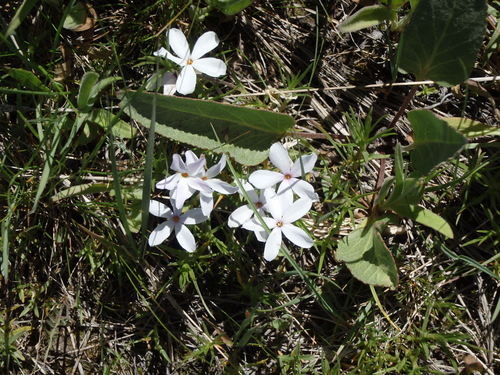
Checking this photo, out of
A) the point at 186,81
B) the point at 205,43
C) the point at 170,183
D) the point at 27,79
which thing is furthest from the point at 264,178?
the point at 27,79

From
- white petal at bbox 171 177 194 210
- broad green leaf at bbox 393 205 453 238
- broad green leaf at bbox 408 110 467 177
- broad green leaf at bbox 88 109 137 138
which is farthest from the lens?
broad green leaf at bbox 88 109 137 138

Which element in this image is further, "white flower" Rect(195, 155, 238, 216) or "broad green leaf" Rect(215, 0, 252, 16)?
"broad green leaf" Rect(215, 0, 252, 16)

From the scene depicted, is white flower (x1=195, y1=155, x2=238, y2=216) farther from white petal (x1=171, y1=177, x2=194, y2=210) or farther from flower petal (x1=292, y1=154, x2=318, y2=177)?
flower petal (x1=292, y1=154, x2=318, y2=177)

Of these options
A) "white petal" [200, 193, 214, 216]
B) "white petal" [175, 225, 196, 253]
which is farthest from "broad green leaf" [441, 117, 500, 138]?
"white petal" [175, 225, 196, 253]

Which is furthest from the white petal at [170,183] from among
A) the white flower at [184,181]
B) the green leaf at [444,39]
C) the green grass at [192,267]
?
the green leaf at [444,39]

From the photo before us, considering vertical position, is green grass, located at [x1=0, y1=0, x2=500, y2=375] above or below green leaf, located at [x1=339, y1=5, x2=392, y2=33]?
below

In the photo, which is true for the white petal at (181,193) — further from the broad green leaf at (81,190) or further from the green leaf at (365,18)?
the green leaf at (365,18)
